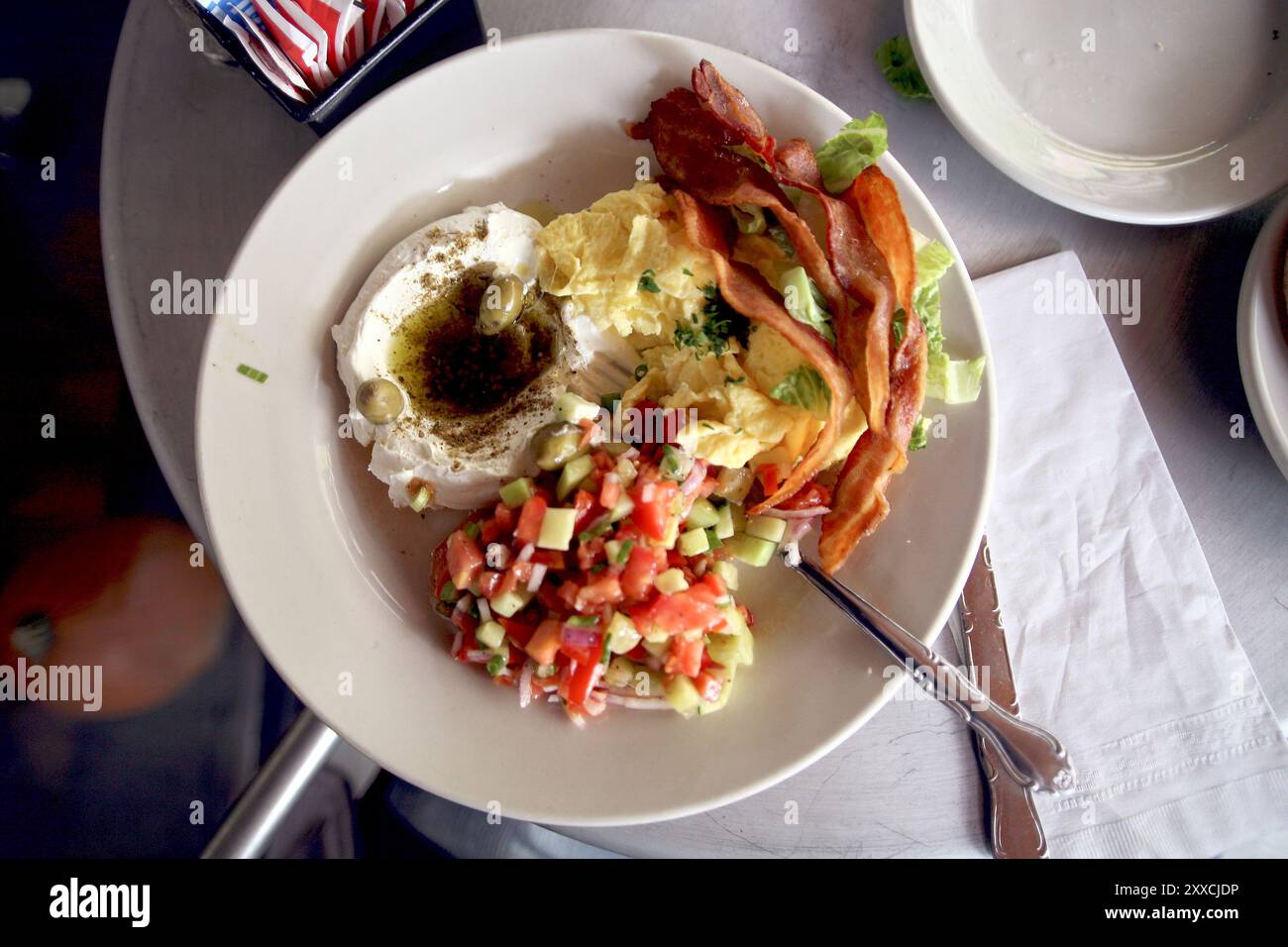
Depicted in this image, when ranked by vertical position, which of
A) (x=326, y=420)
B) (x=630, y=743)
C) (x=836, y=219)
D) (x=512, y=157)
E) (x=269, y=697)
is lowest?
(x=269, y=697)

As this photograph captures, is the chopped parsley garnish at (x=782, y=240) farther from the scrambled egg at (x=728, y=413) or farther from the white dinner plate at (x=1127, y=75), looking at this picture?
the white dinner plate at (x=1127, y=75)

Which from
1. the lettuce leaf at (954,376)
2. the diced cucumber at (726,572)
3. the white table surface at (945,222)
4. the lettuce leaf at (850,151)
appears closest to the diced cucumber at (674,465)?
the diced cucumber at (726,572)

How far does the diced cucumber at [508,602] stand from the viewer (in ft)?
6.29

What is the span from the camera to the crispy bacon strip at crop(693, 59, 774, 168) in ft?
6.16

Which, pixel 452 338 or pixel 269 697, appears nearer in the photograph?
pixel 452 338

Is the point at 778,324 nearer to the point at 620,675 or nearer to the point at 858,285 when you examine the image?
the point at 858,285

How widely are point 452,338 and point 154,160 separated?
2.86 ft

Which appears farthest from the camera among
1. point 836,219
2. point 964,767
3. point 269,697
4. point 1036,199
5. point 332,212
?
point 269,697

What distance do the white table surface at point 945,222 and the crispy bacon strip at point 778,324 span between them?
2.18 feet

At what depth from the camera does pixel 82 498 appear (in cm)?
286

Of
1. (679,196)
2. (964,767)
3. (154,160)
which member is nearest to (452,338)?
(679,196)

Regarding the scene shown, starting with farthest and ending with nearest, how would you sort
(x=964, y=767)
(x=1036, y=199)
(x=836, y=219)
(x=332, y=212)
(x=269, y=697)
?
(x=269, y=697) < (x=1036, y=199) < (x=964, y=767) < (x=332, y=212) < (x=836, y=219)

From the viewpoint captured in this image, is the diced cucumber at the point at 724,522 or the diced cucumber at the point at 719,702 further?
the diced cucumber at the point at 724,522

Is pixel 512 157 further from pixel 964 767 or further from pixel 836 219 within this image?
pixel 964 767
